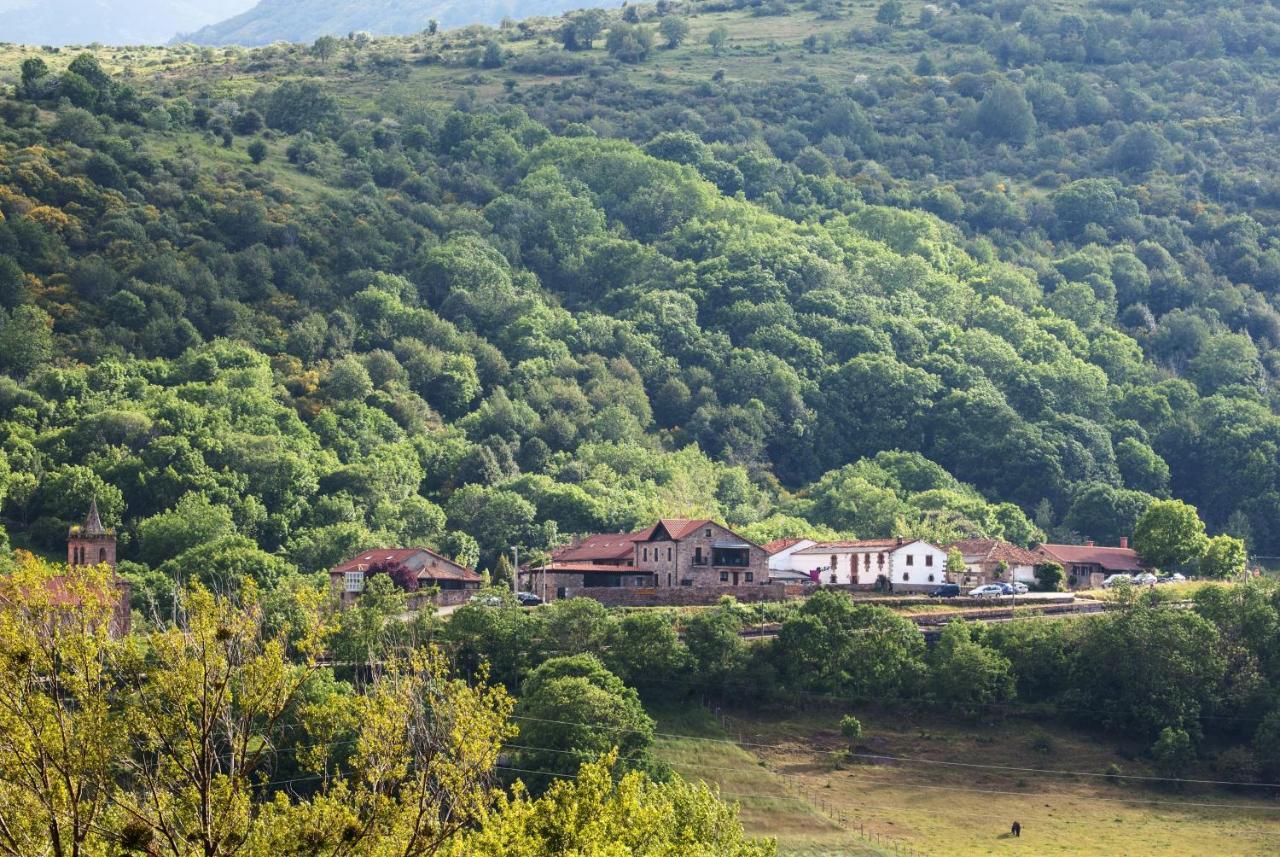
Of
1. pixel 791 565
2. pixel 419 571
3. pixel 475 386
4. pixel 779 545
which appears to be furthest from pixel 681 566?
pixel 475 386

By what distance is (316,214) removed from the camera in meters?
187

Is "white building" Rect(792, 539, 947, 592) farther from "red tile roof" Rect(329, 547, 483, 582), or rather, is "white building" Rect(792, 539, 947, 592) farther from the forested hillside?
"red tile roof" Rect(329, 547, 483, 582)

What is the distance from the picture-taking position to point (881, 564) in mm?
126375

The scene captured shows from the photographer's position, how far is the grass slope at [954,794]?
297 ft

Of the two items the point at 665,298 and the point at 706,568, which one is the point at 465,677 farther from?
the point at 665,298

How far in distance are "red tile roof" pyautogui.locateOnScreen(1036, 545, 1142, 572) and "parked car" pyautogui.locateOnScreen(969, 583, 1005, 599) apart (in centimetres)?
1195

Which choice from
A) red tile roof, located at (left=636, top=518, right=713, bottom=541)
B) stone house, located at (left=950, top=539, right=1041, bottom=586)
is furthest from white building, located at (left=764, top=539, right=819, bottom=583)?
stone house, located at (left=950, top=539, right=1041, bottom=586)

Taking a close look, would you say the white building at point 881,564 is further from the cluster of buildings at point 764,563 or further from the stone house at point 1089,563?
the stone house at point 1089,563

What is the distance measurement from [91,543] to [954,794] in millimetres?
50502

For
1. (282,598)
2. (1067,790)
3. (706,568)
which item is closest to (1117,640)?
(1067,790)

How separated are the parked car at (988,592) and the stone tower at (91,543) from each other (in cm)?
4953

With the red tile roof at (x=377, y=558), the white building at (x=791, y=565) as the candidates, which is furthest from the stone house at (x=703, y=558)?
the red tile roof at (x=377, y=558)

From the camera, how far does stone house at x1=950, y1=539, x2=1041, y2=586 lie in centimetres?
12838

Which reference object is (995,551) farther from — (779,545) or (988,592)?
(779,545)
